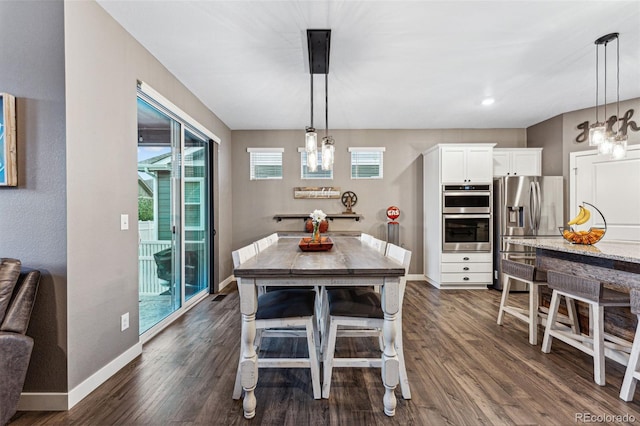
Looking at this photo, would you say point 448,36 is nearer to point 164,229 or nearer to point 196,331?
point 164,229

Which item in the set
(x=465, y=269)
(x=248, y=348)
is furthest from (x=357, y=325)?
(x=465, y=269)

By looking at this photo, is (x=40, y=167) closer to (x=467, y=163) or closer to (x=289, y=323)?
(x=289, y=323)

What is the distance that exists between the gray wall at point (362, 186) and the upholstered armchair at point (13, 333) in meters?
3.56

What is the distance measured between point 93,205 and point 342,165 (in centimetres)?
386

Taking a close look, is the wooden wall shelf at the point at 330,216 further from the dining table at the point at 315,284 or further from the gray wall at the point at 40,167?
the gray wall at the point at 40,167

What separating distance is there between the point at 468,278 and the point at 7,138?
5.25 meters

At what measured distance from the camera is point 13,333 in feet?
5.31

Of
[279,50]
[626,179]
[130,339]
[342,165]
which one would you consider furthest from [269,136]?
[626,179]

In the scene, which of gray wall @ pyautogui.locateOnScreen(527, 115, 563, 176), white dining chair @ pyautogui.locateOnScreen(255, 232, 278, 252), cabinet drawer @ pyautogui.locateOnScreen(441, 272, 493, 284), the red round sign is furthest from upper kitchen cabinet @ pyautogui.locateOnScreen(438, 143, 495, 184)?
white dining chair @ pyautogui.locateOnScreen(255, 232, 278, 252)

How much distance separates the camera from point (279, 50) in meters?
2.67

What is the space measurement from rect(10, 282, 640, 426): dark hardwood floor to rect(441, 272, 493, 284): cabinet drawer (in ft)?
5.24

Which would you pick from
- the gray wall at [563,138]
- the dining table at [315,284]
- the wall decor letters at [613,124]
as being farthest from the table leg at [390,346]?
the gray wall at [563,138]

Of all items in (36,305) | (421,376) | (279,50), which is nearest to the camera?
(36,305)

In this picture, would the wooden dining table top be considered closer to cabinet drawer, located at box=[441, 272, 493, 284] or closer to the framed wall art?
the framed wall art
